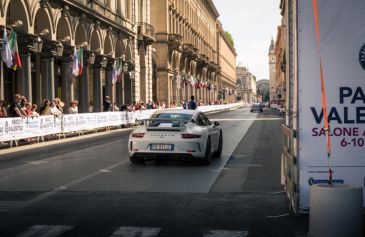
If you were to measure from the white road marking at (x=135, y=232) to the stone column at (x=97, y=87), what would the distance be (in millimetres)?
33368

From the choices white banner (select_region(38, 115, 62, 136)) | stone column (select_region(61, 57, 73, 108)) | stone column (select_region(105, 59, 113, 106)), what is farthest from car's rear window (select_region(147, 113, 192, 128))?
stone column (select_region(105, 59, 113, 106))

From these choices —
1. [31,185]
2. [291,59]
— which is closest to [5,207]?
[31,185]

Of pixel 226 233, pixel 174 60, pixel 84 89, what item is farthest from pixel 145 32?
pixel 226 233

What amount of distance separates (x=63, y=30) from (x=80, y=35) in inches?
108

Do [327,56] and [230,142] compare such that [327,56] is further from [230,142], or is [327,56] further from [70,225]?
[230,142]

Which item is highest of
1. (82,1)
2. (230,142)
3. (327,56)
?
(82,1)

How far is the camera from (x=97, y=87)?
40.4m

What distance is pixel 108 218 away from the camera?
736 centimetres

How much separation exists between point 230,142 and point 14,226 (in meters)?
14.2

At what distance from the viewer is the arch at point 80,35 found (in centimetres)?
3622

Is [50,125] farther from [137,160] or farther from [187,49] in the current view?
[187,49]

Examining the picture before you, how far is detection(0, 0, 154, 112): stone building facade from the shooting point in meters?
28.3

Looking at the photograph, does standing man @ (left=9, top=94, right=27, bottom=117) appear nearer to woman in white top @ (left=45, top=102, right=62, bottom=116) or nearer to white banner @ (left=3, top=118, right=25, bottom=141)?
white banner @ (left=3, top=118, right=25, bottom=141)

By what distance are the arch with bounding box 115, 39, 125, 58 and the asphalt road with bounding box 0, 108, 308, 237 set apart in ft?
98.9
